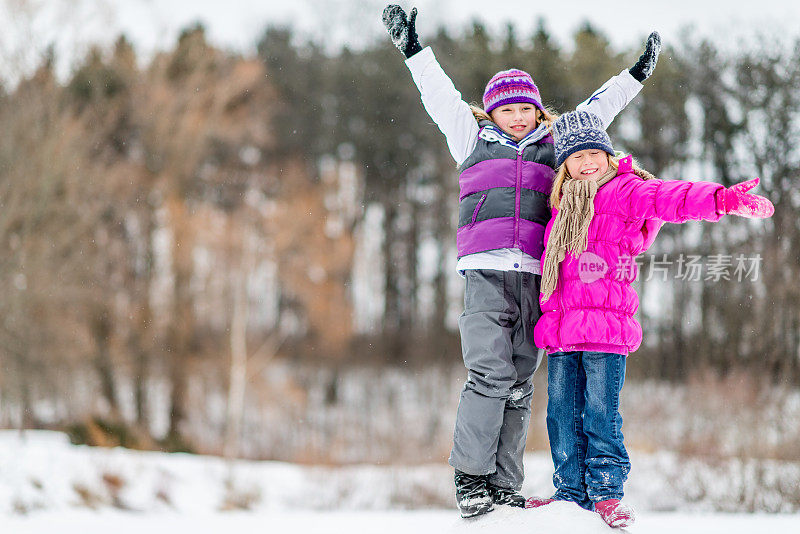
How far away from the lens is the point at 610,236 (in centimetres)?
269

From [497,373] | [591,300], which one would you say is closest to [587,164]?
[591,300]

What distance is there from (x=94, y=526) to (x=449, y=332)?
957 centimetres

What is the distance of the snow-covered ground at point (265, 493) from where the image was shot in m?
6.31

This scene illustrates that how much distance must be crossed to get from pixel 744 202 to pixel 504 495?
55.2 inches

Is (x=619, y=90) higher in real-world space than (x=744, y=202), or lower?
higher

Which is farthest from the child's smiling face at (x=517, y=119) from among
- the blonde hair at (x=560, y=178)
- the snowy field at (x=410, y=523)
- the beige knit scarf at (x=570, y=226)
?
→ the snowy field at (x=410, y=523)

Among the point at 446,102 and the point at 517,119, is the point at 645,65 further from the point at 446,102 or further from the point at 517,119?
the point at 446,102

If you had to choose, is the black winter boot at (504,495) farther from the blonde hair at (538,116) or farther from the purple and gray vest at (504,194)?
the blonde hair at (538,116)

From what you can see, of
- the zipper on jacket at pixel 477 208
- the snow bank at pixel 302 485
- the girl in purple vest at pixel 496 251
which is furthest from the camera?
the snow bank at pixel 302 485

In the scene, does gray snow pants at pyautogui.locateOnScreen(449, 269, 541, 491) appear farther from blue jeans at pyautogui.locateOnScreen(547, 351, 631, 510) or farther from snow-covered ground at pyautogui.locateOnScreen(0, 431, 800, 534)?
snow-covered ground at pyautogui.locateOnScreen(0, 431, 800, 534)

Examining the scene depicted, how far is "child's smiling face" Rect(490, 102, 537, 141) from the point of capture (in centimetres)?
296

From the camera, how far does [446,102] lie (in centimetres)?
292

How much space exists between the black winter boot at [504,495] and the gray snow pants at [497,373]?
21 mm

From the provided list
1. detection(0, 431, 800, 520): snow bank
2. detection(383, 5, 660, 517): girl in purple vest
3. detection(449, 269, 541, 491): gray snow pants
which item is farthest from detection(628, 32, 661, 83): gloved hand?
detection(0, 431, 800, 520): snow bank
